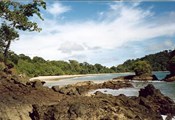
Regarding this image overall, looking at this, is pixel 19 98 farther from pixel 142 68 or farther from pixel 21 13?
pixel 142 68

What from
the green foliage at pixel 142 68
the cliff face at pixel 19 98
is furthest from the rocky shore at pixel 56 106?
the green foliage at pixel 142 68

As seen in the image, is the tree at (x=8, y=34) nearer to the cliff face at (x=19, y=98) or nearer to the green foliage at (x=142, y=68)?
the cliff face at (x=19, y=98)

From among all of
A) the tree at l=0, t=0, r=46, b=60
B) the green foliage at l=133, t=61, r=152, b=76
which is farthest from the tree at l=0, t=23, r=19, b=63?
the green foliage at l=133, t=61, r=152, b=76

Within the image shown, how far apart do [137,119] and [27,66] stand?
127995mm

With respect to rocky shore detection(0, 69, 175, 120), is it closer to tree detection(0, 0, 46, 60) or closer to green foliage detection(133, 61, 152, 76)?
tree detection(0, 0, 46, 60)

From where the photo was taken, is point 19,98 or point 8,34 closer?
point 19,98

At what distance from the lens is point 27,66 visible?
481 ft

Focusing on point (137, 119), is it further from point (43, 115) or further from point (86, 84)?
point (86, 84)

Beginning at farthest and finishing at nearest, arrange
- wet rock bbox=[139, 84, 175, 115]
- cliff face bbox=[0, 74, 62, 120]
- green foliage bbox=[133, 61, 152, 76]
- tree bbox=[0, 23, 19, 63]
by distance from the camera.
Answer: green foliage bbox=[133, 61, 152, 76] → tree bbox=[0, 23, 19, 63] → wet rock bbox=[139, 84, 175, 115] → cliff face bbox=[0, 74, 62, 120]

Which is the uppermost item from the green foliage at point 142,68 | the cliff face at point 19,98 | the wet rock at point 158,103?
the green foliage at point 142,68

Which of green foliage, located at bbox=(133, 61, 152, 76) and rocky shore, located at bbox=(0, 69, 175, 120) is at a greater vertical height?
green foliage, located at bbox=(133, 61, 152, 76)

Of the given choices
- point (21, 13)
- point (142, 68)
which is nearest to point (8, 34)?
point (21, 13)

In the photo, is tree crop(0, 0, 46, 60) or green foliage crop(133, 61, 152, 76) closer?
tree crop(0, 0, 46, 60)

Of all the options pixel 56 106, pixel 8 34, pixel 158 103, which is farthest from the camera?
pixel 8 34
